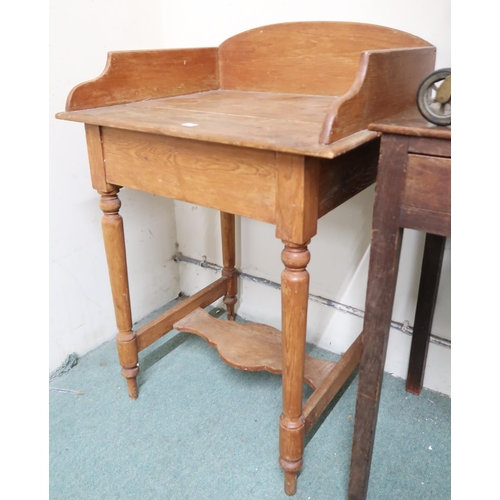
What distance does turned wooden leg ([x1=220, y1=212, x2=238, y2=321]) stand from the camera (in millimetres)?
1567

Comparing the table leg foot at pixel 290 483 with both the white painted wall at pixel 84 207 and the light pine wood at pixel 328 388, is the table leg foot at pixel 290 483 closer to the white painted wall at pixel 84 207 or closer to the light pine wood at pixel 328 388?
the light pine wood at pixel 328 388

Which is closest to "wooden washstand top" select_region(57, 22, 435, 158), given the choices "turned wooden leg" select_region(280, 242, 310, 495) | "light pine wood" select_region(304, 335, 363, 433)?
"turned wooden leg" select_region(280, 242, 310, 495)

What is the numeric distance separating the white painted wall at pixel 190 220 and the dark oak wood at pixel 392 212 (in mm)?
494

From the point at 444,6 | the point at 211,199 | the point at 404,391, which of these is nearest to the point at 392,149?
the point at 211,199

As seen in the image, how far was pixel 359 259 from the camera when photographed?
139 centimetres

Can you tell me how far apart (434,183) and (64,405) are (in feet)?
3.85

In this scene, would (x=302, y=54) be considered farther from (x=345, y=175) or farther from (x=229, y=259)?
(x=229, y=259)

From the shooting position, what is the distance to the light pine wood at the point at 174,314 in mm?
1374

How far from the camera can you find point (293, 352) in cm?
95

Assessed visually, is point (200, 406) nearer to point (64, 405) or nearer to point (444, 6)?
point (64, 405)

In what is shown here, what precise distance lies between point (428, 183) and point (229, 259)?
3.23 feet

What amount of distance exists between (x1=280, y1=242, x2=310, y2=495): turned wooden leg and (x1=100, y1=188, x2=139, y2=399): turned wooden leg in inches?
20.2

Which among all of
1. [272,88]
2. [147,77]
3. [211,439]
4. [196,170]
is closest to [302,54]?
[272,88]

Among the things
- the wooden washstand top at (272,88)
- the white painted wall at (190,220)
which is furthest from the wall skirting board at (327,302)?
the wooden washstand top at (272,88)
